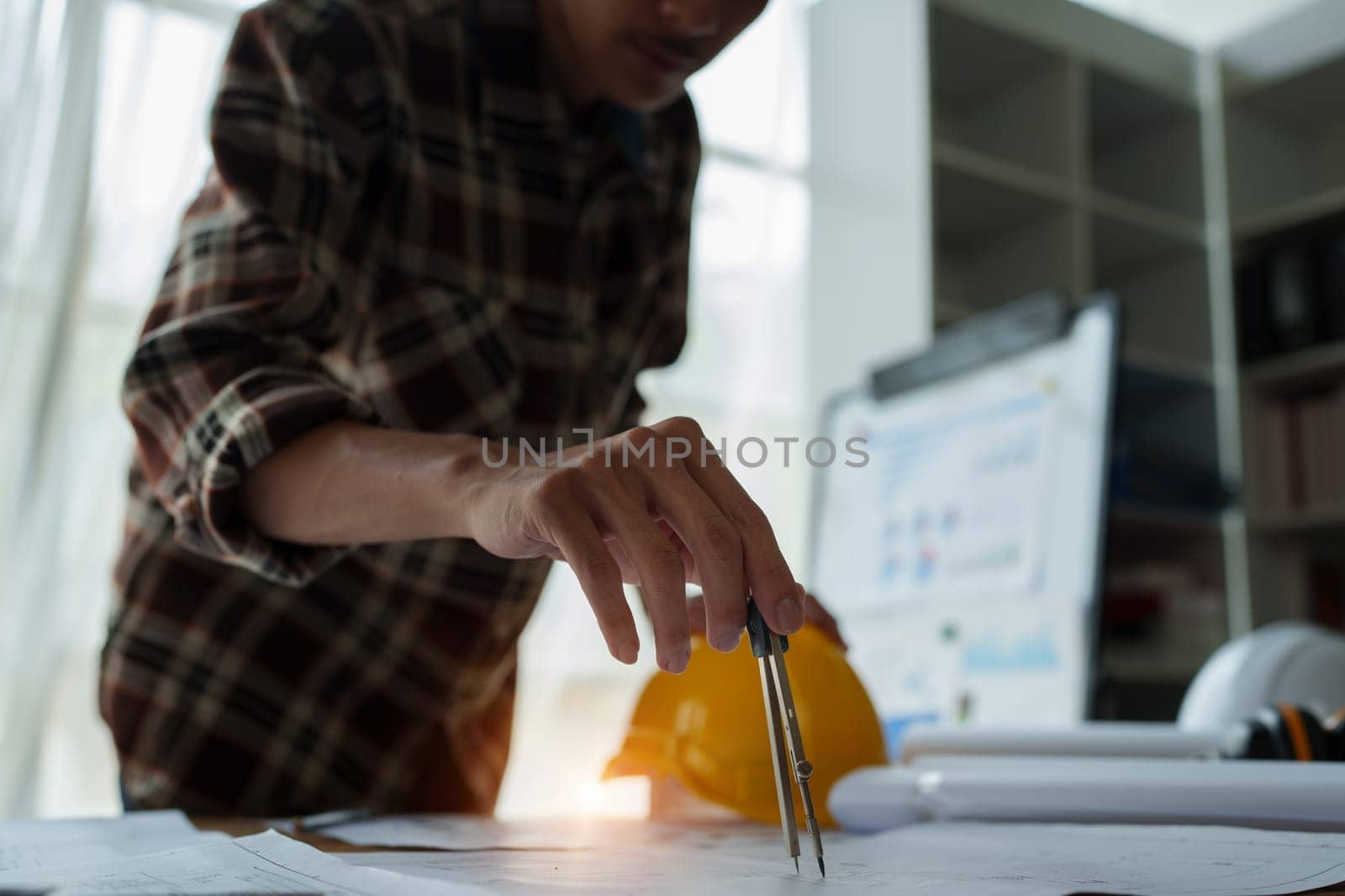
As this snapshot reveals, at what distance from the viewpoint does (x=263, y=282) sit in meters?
0.70

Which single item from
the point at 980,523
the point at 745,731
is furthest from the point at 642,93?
the point at 980,523

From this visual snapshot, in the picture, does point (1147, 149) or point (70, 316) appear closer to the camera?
point (70, 316)

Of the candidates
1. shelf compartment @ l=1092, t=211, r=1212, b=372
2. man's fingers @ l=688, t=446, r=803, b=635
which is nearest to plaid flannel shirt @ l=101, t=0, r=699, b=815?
man's fingers @ l=688, t=446, r=803, b=635

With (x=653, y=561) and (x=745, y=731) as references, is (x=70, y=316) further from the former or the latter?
(x=653, y=561)

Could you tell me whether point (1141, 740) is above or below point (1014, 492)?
below

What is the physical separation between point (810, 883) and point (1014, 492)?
127cm

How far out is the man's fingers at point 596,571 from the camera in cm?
50

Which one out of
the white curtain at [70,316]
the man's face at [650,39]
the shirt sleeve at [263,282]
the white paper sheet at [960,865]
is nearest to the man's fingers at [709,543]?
the white paper sheet at [960,865]

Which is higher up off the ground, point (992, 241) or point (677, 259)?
point (992, 241)

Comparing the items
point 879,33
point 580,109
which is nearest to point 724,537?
point 580,109

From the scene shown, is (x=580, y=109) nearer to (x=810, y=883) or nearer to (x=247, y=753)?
(x=247, y=753)

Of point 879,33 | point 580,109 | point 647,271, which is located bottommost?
point 647,271

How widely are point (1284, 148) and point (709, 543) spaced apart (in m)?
3.23

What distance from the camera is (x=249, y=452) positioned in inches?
24.3
